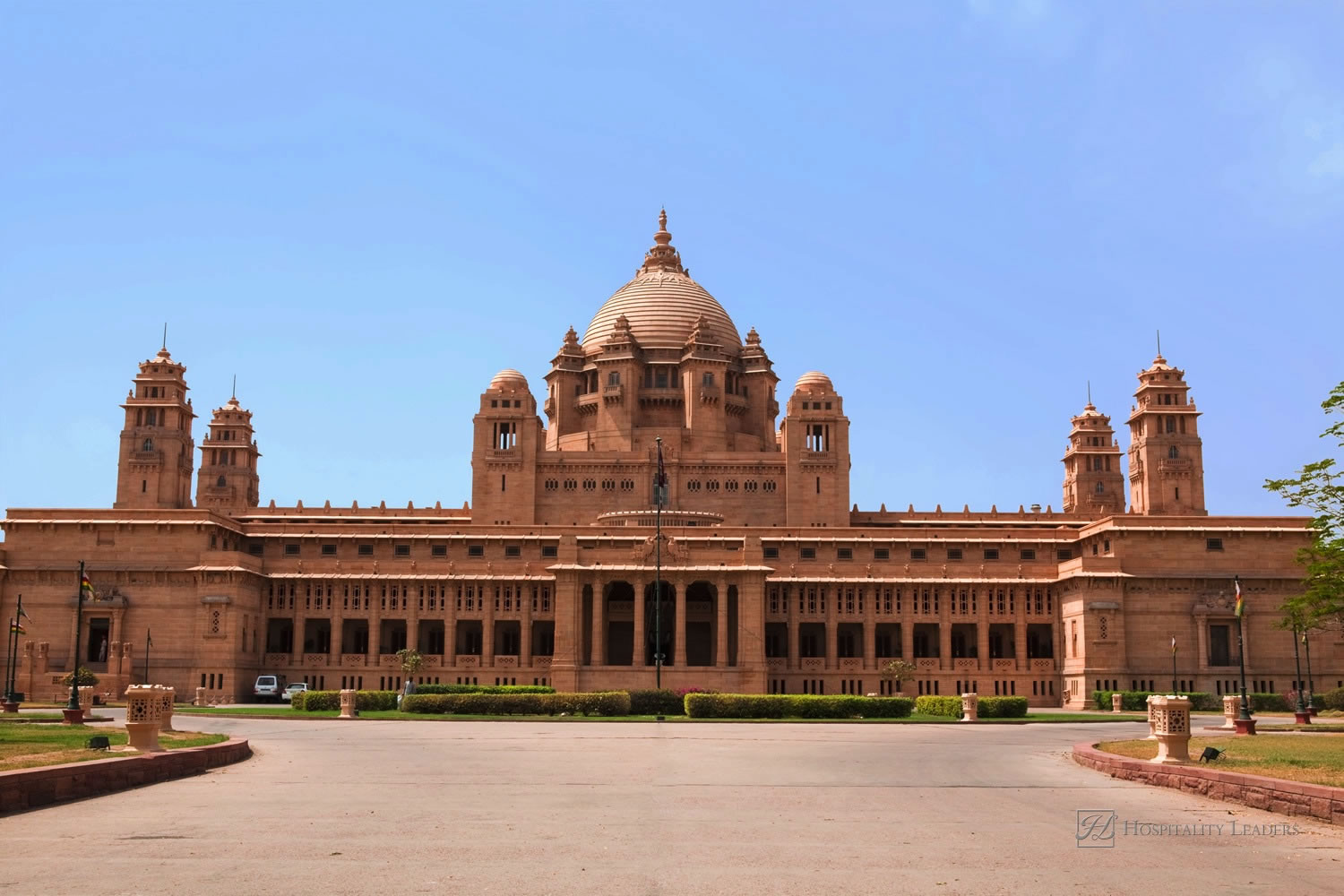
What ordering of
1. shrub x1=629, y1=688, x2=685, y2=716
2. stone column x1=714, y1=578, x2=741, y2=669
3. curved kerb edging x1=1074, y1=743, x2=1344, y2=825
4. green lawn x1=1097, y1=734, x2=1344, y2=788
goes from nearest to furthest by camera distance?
curved kerb edging x1=1074, y1=743, x2=1344, y2=825 → green lawn x1=1097, y1=734, x2=1344, y2=788 → shrub x1=629, y1=688, x2=685, y2=716 → stone column x1=714, y1=578, x2=741, y2=669

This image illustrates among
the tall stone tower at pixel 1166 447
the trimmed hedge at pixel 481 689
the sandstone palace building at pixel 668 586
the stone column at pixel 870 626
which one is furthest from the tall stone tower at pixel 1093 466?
the trimmed hedge at pixel 481 689

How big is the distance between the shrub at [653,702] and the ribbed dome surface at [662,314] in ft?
191

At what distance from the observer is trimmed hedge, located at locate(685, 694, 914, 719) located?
5691cm

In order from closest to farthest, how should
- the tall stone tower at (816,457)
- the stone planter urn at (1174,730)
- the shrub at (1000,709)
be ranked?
the stone planter urn at (1174,730), the shrub at (1000,709), the tall stone tower at (816,457)

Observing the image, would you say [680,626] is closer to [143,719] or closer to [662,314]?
[662,314]

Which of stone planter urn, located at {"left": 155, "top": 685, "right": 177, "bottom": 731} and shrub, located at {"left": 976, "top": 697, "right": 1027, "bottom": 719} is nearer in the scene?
stone planter urn, located at {"left": 155, "top": 685, "right": 177, "bottom": 731}

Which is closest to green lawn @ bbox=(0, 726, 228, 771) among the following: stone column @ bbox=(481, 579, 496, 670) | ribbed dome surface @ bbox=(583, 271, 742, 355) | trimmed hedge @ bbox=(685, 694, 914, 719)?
trimmed hedge @ bbox=(685, 694, 914, 719)

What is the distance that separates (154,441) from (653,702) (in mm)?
66063

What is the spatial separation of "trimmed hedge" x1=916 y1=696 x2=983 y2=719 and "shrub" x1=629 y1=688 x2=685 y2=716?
12.6m

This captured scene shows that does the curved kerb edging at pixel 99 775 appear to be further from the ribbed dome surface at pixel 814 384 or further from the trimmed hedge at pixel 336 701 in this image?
the ribbed dome surface at pixel 814 384

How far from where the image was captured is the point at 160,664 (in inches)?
3179

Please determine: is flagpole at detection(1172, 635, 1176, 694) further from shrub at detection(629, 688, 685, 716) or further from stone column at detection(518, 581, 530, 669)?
stone column at detection(518, 581, 530, 669)

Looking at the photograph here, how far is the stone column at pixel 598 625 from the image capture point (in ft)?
261

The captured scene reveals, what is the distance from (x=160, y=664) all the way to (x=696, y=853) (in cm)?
7010
